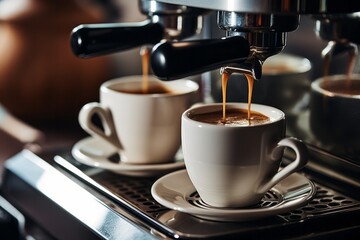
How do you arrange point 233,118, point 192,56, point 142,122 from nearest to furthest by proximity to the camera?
point 192,56 → point 233,118 → point 142,122

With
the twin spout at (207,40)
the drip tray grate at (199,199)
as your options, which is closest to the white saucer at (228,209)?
the drip tray grate at (199,199)

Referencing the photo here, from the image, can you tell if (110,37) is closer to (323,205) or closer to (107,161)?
(107,161)

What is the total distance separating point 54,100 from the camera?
126 cm

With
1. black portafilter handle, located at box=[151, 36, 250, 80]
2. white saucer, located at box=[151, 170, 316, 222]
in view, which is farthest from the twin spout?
white saucer, located at box=[151, 170, 316, 222]

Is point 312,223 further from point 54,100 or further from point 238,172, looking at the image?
point 54,100

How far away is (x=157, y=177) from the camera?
792 mm

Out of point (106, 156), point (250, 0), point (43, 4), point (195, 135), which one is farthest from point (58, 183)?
point (43, 4)

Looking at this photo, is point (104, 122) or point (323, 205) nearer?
point (323, 205)

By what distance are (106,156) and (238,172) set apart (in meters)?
0.22

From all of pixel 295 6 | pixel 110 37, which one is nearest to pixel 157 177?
pixel 110 37

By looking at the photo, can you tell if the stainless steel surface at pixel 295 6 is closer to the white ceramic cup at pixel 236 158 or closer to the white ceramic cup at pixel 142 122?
the white ceramic cup at pixel 236 158

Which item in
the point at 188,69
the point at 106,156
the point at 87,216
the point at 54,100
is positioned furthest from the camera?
the point at 54,100

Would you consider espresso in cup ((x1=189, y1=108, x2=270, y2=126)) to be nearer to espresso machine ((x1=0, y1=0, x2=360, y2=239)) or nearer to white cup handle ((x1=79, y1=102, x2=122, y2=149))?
espresso machine ((x1=0, y1=0, x2=360, y2=239))

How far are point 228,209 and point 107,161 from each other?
19cm
